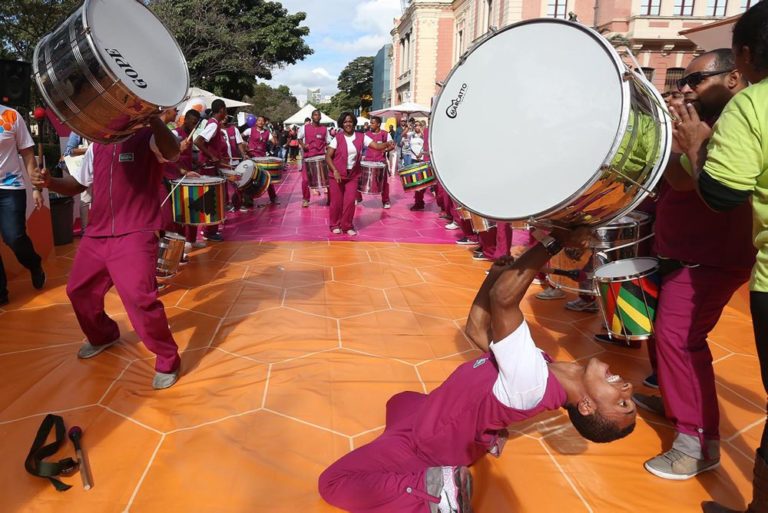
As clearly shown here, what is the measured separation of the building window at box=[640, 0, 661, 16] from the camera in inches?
1022

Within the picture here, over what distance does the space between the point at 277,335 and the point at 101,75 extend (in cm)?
220

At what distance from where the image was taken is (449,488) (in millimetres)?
1830

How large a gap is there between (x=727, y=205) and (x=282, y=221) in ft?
24.6

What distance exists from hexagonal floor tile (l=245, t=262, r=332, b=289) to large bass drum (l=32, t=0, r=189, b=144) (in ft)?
9.15

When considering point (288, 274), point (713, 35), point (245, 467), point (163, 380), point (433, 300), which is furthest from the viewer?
point (713, 35)

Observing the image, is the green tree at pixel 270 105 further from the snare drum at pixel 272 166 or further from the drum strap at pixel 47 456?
the drum strap at pixel 47 456

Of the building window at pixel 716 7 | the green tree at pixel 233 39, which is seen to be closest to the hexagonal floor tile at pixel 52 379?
the green tree at pixel 233 39

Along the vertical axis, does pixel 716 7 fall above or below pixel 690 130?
above

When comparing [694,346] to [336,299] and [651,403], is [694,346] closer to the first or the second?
[651,403]

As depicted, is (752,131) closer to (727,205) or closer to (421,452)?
(727,205)

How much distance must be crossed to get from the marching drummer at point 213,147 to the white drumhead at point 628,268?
5408 mm

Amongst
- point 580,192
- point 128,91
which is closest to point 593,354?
point 580,192

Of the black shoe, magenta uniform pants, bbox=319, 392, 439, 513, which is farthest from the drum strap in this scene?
the black shoe

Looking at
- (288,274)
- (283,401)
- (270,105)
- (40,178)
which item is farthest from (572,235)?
(270,105)
